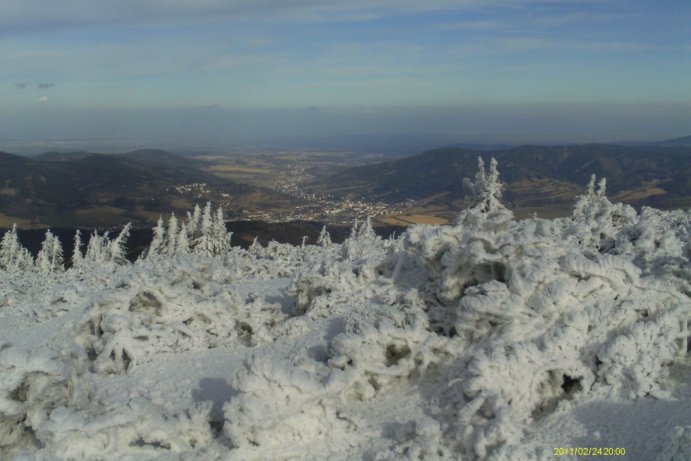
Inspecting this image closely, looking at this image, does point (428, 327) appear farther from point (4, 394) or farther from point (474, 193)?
point (474, 193)

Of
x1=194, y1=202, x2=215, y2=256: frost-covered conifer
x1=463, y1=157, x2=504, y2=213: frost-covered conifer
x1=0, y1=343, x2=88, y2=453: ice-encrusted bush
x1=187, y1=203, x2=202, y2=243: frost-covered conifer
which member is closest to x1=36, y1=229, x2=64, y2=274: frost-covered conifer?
x1=187, y1=203, x2=202, y2=243: frost-covered conifer

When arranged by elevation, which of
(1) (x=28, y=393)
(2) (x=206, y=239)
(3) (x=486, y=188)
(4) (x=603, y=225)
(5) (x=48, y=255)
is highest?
(3) (x=486, y=188)

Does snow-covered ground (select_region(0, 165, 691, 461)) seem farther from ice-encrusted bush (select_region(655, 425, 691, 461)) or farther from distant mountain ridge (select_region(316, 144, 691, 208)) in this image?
distant mountain ridge (select_region(316, 144, 691, 208))

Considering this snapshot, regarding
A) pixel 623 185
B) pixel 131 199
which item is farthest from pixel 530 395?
pixel 131 199

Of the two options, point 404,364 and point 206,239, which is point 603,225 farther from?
point 206,239

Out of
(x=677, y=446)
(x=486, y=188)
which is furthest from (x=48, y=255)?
(x=677, y=446)
